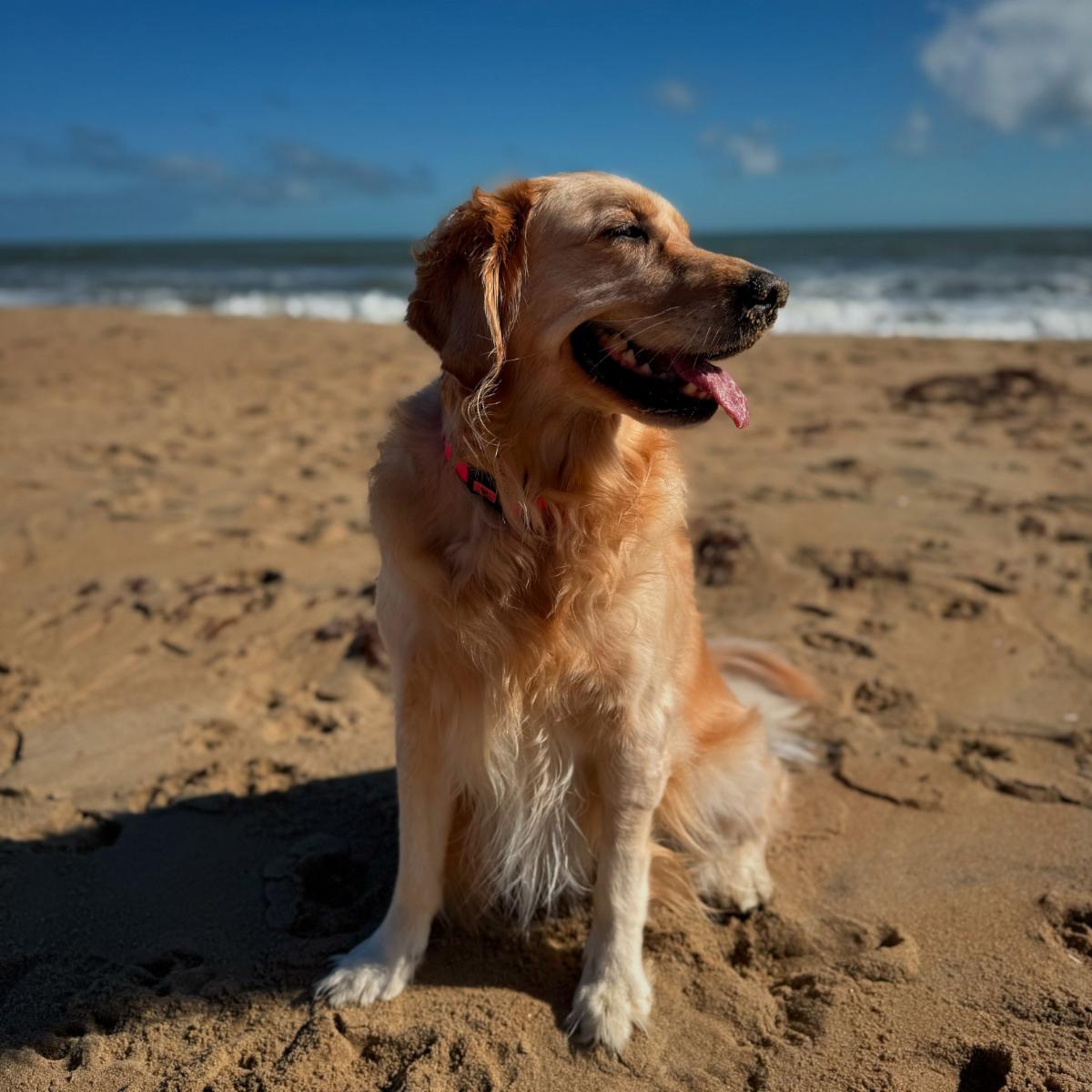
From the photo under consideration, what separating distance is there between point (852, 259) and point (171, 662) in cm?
2544

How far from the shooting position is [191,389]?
8.04 meters

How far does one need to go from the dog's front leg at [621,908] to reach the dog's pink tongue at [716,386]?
0.73m

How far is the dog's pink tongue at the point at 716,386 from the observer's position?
6.24ft

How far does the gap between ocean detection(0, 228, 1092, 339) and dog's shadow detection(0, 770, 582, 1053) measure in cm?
656

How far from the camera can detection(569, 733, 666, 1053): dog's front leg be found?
201 centimetres

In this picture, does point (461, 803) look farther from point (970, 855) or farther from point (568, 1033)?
point (970, 855)

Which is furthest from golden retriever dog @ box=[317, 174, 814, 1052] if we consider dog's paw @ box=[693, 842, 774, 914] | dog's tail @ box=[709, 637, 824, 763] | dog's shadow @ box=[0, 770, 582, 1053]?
dog's tail @ box=[709, 637, 824, 763]

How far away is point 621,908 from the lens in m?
2.11

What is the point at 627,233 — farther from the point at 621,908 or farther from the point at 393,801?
the point at 393,801

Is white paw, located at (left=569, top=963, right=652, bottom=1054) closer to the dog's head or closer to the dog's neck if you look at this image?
the dog's neck

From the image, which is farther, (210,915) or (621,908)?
(210,915)

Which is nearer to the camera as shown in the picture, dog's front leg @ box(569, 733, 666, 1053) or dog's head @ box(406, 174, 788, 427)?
dog's head @ box(406, 174, 788, 427)

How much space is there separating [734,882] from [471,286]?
1556 millimetres

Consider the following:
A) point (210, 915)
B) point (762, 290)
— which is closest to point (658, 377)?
point (762, 290)
